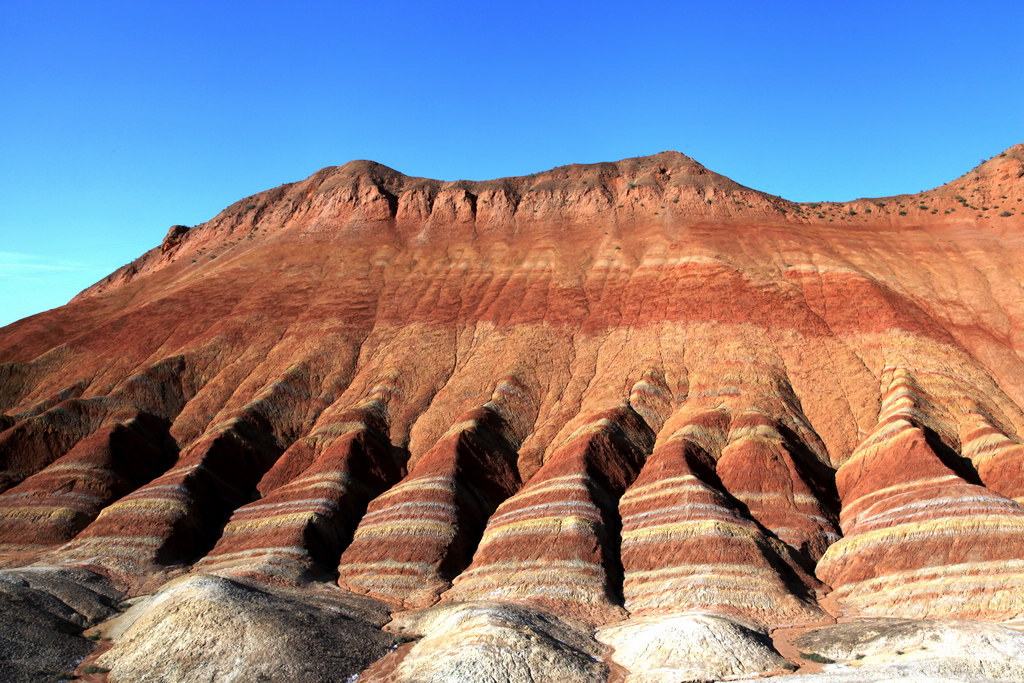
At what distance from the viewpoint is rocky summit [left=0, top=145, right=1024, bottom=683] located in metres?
30.9

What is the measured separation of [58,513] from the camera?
151 ft

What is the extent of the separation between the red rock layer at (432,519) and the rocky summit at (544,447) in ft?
0.66

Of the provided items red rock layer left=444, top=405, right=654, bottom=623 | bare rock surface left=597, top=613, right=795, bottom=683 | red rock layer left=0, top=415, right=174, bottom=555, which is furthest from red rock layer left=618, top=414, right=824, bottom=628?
red rock layer left=0, top=415, right=174, bottom=555

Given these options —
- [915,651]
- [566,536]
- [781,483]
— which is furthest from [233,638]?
[781,483]

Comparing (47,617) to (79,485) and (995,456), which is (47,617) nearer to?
(79,485)

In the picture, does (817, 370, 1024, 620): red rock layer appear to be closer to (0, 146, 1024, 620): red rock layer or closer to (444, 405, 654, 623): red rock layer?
(0, 146, 1024, 620): red rock layer

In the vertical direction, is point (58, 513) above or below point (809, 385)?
below

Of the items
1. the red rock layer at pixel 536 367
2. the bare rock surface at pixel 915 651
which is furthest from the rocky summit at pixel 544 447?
the red rock layer at pixel 536 367

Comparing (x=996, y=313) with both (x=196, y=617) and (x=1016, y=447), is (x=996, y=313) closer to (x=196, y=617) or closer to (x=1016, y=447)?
(x=1016, y=447)

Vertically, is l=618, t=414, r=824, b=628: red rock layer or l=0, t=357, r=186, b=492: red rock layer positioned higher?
l=0, t=357, r=186, b=492: red rock layer

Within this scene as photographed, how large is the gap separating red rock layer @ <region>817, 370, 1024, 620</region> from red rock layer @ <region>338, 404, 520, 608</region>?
1924cm

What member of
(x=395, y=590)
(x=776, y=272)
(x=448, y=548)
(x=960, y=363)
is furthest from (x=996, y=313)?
(x=395, y=590)

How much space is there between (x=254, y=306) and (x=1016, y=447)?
188 feet

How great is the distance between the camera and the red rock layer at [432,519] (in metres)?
40.2
